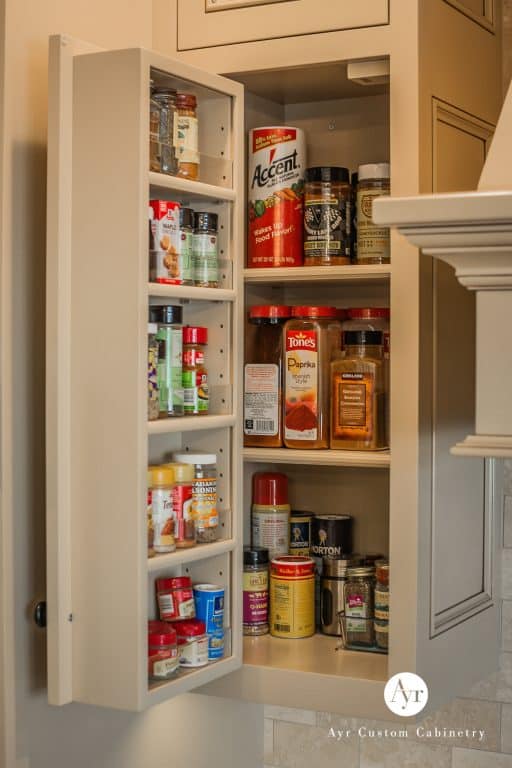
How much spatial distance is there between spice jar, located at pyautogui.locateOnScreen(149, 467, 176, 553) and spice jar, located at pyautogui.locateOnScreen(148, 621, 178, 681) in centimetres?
13

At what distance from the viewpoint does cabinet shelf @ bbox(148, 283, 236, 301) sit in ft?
5.19

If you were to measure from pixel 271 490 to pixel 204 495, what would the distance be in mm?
370

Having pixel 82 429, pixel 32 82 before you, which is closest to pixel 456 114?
pixel 32 82

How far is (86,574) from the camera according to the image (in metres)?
1.59

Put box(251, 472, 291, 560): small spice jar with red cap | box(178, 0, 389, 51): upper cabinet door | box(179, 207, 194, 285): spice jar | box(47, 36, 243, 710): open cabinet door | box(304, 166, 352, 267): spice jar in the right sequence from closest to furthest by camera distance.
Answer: box(47, 36, 243, 710): open cabinet door → box(179, 207, 194, 285): spice jar → box(178, 0, 389, 51): upper cabinet door → box(304, 166, 352, 267): spice jar → box(251, 472, 291, 560): small spice jar with red cap

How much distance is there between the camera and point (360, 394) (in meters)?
1.84

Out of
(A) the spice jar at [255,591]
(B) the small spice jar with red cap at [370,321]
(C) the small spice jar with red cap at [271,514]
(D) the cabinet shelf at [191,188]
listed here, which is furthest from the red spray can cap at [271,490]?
(D) the cabinet shelf at [191,188]

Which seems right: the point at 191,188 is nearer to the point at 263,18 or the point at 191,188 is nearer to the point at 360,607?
the point at 263,18

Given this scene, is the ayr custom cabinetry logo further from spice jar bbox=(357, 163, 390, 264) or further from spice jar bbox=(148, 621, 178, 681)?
spice jar bbox=(357, 163, 390, 264)

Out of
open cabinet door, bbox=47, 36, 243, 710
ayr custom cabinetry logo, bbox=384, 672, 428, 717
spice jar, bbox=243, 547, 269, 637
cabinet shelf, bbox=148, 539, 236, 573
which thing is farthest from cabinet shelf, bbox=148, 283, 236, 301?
ayr custom cabinetry logo, bbox=384, 672, 428, 717

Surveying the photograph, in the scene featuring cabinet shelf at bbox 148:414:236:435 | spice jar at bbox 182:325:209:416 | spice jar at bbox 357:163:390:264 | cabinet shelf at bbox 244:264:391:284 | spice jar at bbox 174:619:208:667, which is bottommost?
spice jar at bbox 174:619:208:667

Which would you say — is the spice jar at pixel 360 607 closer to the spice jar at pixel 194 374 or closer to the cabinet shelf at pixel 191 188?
the spice jar at pixel 194 374

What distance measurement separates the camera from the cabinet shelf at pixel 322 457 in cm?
179

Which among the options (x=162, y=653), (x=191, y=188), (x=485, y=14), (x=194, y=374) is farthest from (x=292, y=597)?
(x=485, y=14)
